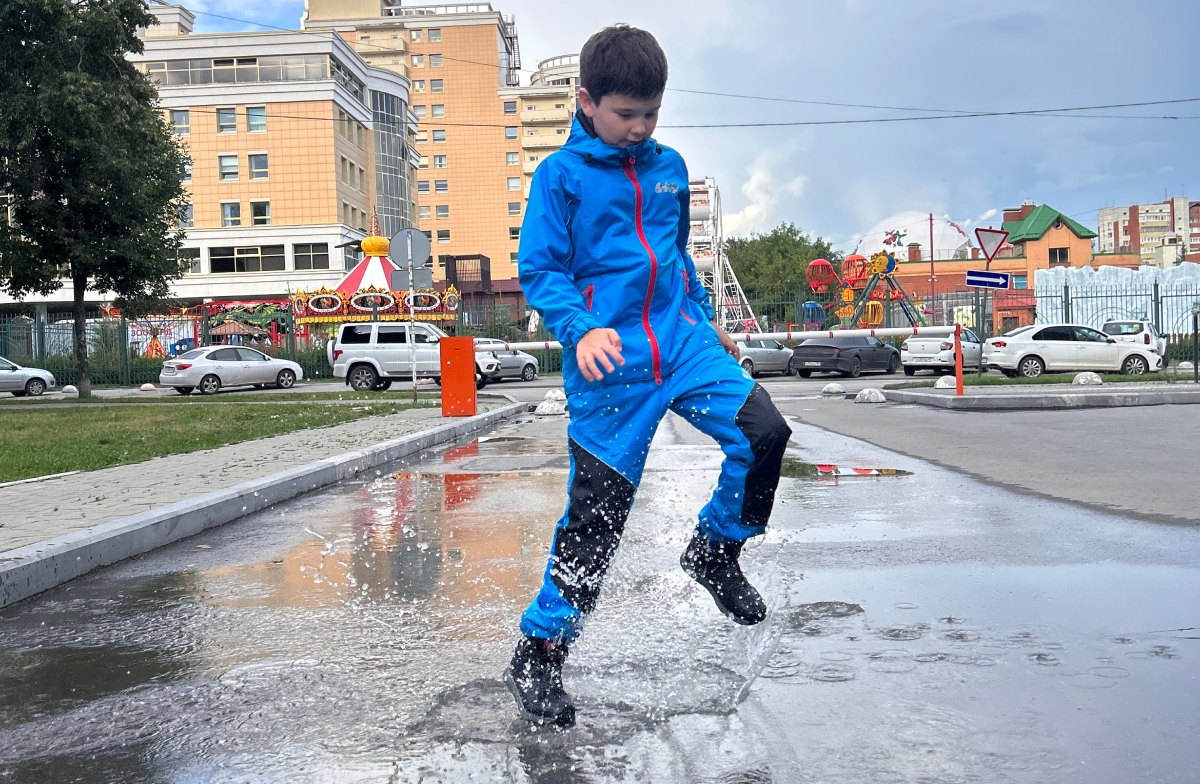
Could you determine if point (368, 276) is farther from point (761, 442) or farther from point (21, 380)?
point (761, 442)

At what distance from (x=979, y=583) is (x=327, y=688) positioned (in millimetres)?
2572

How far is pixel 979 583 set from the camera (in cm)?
446

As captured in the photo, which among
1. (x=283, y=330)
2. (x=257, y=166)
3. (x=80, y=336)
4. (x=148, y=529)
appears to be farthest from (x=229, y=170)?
(x=148, y=529)

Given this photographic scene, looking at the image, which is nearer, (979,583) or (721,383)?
(721,383)

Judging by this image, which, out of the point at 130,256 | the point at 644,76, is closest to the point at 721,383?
the point at 644,76

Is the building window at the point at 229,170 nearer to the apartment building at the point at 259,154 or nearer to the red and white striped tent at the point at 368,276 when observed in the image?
the apartment building at the point at 259,154

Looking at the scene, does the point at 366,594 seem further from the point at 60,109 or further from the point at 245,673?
the point at 60,109

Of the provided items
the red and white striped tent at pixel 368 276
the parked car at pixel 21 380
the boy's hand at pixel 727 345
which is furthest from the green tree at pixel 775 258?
the boy's hand at pixel 727 345

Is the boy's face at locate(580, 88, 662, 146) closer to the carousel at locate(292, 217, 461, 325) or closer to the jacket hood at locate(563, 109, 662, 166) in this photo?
the jacket hood at locate(563, 109, 662, 166)

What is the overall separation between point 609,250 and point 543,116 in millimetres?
103487

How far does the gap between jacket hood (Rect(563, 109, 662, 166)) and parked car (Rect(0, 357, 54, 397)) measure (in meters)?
33.8

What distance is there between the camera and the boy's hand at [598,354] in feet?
9.16

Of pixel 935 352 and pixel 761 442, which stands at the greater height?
pixel 761 442

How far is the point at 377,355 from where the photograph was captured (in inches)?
1169
